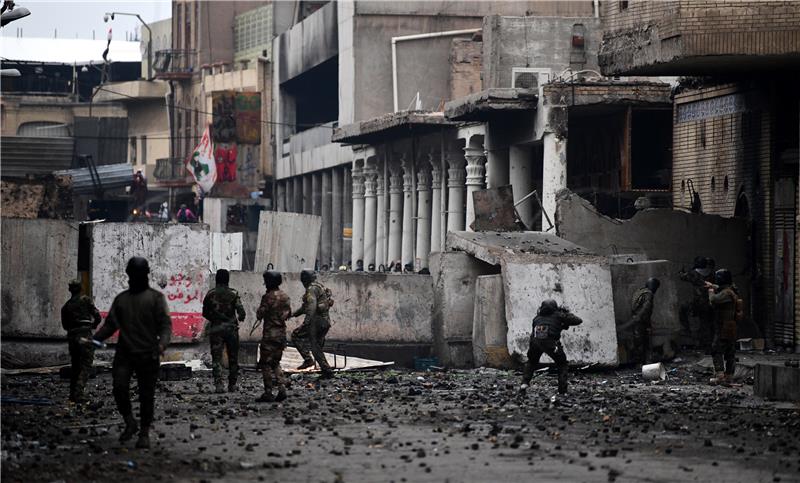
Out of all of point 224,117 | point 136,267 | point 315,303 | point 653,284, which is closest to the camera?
point 136,267

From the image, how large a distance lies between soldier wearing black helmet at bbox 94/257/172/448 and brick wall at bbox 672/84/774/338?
1508cm

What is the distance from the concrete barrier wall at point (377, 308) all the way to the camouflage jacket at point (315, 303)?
127 inches

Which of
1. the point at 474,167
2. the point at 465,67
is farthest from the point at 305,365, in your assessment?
the point at 465,67

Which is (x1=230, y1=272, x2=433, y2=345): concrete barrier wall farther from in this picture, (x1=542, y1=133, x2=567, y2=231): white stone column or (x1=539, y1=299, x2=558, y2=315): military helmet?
(x1=542, y1=133, x2=567, y2=231): white stone column

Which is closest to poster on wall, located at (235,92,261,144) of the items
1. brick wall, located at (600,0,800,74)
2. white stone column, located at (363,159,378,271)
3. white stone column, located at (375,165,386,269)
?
white stone column, located at (363,159,378,271)

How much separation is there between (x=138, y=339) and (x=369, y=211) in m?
39.2

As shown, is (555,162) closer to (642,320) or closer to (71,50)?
(642,320)

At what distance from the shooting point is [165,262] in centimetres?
2323

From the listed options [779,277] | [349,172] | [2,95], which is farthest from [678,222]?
[2,95]

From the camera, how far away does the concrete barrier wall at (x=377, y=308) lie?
24.5 metres

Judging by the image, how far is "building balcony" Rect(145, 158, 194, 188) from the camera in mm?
73750

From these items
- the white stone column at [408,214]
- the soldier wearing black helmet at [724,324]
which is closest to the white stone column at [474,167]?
the white stone column at [408,214]

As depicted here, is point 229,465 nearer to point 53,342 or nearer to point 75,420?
point 75,420

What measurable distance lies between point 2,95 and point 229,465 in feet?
242
